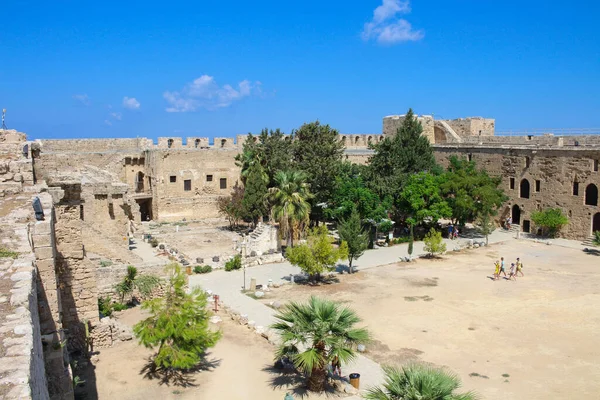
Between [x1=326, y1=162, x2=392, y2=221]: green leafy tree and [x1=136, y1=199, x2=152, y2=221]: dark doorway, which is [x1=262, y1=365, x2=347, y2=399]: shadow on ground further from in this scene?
[x1=136, y1=199, x2=152, y2=221]: dark doorway

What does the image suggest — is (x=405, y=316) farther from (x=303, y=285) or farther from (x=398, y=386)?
(x=398, y=386)

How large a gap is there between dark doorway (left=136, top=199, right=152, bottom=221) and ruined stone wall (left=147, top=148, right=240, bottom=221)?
0.90 m

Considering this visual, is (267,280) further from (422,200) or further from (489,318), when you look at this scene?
(422,200)

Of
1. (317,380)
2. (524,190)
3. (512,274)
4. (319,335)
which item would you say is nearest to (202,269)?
(317,380)

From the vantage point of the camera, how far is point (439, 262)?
26969 millimetres

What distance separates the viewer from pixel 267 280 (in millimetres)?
22953

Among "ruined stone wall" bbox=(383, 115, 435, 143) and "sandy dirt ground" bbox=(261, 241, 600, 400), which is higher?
"ruined stone wall" bbox=(383, 115, 435, 143)

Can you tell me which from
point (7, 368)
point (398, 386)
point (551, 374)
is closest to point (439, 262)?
point (551, 374)

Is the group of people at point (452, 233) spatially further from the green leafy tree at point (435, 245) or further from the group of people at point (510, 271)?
the group of people at point (510, 271)

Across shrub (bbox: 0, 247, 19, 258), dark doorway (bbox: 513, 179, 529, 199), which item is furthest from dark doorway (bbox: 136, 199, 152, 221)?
shrub (bbox: 0, 247, 19, 258)

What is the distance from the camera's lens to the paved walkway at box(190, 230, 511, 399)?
47.6 ft

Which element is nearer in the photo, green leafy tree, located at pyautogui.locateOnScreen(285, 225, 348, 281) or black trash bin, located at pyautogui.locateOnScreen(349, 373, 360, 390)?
black trash bin, located at pyautogui.locateOnScreen(349, 373, 360, 390)

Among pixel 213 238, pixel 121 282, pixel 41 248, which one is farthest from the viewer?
pixel 213 238

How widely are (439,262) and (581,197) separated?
453 inches
